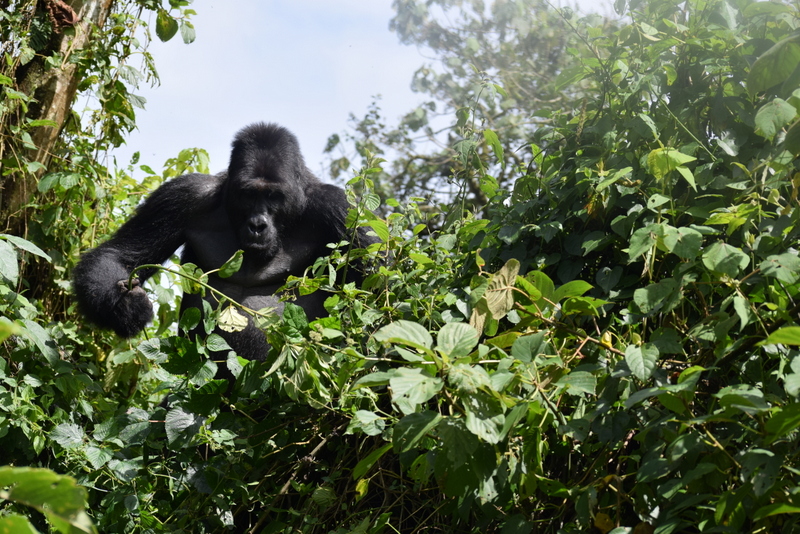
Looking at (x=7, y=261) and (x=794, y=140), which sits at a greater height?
(x=794, y=140)

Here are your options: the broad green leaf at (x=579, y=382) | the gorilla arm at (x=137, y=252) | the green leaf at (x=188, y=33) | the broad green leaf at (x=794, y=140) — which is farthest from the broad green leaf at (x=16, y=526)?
the green leaf at (x=188, y=33)

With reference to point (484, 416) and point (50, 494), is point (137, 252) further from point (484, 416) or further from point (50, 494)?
point (50, 494)

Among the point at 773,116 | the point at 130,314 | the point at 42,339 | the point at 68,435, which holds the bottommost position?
the point at 68,435

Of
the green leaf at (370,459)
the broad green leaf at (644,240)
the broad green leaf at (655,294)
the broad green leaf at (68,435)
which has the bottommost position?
the broad green leaf at (68,435)

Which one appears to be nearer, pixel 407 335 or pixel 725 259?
pixel 407 335

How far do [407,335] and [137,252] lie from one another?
2.63m

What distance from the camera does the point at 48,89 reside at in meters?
3.74

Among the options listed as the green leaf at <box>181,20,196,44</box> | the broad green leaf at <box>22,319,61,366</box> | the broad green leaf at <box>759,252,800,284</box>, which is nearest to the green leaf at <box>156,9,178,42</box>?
the green leaf at <box>181,20,196,44</box>

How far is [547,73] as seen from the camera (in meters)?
10.1

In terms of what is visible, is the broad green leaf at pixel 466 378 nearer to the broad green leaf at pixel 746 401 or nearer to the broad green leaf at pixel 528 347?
the broad green leaf at pixel 528 347

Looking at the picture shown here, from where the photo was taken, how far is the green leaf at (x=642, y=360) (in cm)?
151

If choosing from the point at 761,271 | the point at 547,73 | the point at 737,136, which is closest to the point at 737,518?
the point at 761,271

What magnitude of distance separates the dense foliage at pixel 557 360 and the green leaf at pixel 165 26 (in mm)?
1649

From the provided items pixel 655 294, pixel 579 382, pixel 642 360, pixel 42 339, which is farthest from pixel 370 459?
pixel 42 339
